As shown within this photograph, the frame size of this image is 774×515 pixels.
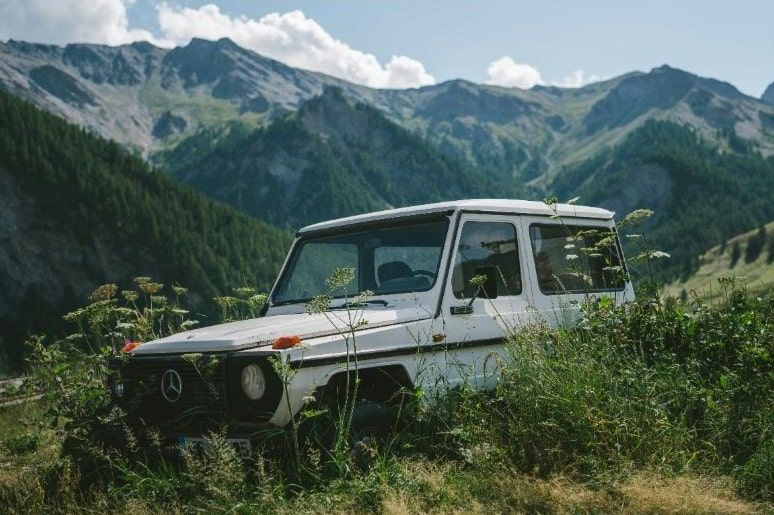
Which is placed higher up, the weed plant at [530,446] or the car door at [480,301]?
the car door at [480,301]

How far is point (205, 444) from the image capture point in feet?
16.1

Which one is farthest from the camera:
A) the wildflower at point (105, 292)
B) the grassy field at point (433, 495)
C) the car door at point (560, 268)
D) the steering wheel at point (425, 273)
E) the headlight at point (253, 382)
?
the wildflower at point (105, 292)

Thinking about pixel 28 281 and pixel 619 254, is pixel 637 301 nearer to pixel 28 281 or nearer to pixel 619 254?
pixel 619 254

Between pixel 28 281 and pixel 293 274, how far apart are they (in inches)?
4604

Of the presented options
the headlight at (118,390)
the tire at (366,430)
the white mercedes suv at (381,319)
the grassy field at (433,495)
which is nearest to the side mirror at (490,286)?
the white mercedes suv at (381,319)

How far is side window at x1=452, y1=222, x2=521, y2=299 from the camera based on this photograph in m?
6.03

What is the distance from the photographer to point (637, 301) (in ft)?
22.1

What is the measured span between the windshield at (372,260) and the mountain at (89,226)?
103345mm

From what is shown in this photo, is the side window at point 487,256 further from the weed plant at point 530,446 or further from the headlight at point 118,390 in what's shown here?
the headlight at point 118,390

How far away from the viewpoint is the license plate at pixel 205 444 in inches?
188

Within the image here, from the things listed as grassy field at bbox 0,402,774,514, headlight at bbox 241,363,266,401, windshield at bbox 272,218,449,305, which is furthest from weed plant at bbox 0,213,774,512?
windshield at bbox 272,218,449,305

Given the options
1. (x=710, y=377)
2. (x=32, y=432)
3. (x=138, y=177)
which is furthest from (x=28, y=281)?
(x=710, y=377)

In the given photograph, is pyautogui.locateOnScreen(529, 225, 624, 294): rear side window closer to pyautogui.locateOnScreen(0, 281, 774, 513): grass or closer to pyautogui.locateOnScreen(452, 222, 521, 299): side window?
pyautogui.locateOnScreen(452, 222, 521, 299): side window

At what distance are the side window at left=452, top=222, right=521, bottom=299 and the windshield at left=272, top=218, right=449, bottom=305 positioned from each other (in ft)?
0.69
